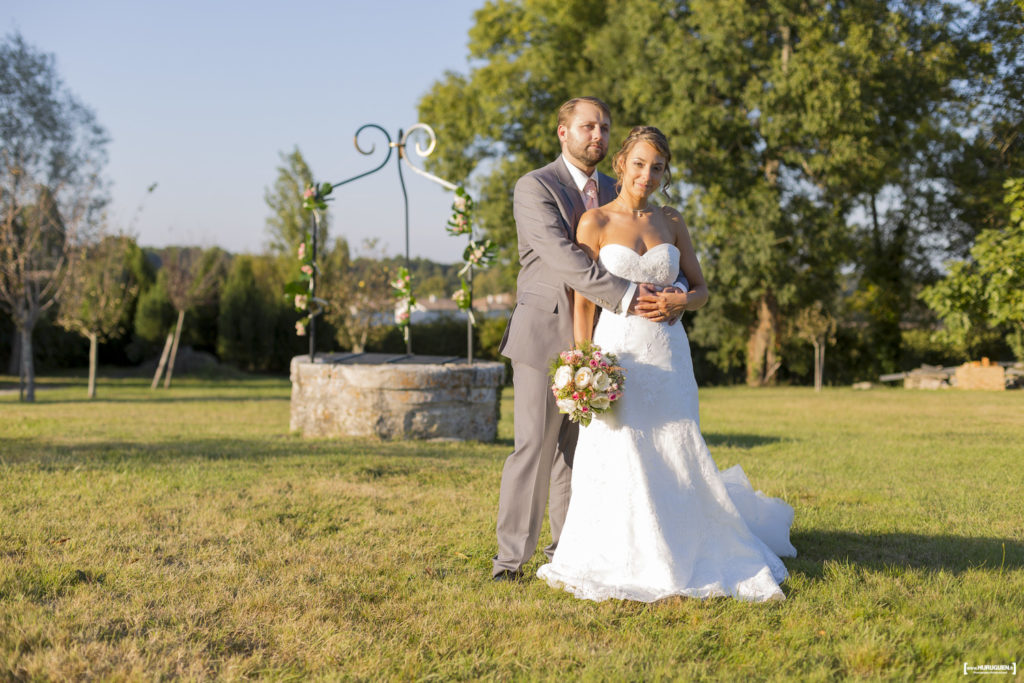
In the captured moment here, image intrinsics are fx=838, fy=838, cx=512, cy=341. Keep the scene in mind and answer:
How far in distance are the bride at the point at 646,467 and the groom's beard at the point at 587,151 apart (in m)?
0.16

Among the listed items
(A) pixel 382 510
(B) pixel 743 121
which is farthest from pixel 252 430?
(B) pixel 743 121

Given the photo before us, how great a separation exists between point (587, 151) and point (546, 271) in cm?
60

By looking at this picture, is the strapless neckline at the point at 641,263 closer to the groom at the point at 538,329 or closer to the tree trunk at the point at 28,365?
the groom at the point at 538,329

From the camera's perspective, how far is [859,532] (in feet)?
16.0

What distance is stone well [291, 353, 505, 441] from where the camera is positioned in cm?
896

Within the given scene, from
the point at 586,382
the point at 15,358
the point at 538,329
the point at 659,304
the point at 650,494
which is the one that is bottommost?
the point at 650,494

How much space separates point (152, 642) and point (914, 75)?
23.0 m

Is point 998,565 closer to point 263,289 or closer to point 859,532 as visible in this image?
point 859,532

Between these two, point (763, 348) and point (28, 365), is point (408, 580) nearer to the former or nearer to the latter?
point (28, 365)

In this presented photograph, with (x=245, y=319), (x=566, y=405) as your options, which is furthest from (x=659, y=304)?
(x=245, y=319)

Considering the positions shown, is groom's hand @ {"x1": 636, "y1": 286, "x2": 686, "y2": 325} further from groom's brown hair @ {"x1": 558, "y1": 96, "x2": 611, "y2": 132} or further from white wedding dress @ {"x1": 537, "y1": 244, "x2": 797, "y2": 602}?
groom's brown hair @ {"x1": 558, "y1": 96, "x2": 611, "y2": 132}

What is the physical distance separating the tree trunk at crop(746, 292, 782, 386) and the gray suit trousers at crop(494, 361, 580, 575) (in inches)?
872

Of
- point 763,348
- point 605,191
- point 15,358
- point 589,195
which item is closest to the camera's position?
point 589,195

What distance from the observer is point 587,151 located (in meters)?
3.96
